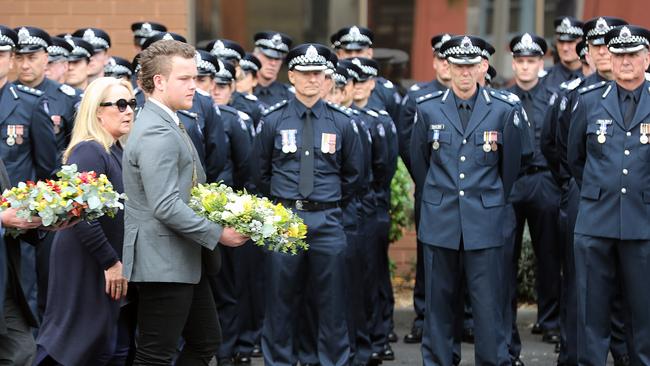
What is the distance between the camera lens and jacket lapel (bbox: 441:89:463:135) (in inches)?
318

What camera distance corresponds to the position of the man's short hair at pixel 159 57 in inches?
241

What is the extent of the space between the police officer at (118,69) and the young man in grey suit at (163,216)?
392 centimetres

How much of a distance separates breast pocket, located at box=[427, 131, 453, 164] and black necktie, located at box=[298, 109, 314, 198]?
2.63 ft

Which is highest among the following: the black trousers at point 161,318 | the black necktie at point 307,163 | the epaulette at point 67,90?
the epaulette at point 67,90

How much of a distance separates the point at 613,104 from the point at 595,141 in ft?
0.84

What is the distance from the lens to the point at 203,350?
6.27 m

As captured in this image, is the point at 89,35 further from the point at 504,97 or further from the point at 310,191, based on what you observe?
the point at 504,97

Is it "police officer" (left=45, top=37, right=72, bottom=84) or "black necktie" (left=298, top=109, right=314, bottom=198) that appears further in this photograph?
"police officer" (left=45, top=37, right=72, bottom=84)

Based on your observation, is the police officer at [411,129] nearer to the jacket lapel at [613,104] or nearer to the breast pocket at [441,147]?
the breast pocket at [441,147]

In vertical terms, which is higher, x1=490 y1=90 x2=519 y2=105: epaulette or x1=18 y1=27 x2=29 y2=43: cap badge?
x1=18 y1=27 x2=29 y2=43: cap badge

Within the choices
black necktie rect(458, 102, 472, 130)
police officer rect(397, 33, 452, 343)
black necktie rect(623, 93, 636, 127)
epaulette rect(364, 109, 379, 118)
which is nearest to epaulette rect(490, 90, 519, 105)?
black necktie rect(458, 102, 472, 130)

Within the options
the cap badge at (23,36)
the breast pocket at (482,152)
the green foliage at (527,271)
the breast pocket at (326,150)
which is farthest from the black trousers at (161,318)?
the green foliage at (527,271)

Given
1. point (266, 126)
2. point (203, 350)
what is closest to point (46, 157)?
point (266, 126)

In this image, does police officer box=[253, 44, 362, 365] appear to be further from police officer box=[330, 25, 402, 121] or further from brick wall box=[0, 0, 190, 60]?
brick wall box=[0, 0, 190, 60]
